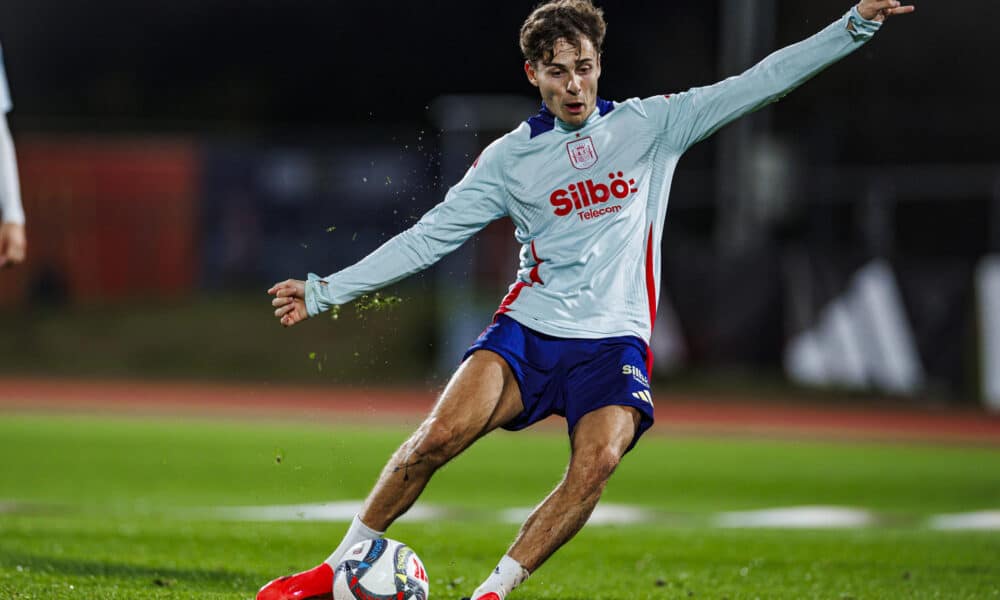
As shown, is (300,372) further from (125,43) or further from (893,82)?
(893,82)

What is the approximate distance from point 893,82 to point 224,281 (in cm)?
1738

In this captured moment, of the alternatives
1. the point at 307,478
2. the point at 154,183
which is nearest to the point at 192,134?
the point at 154,183

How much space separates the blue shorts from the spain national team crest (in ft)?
2.43

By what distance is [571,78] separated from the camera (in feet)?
19.9

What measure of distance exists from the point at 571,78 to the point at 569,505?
5.84 feet

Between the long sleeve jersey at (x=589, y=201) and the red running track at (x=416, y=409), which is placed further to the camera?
the red running track at (x=416, y=409)

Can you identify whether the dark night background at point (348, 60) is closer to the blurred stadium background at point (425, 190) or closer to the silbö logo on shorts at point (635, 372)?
the blurred stadium background at point (425, 190)

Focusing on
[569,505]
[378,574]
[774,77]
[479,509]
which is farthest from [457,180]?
[569,505]

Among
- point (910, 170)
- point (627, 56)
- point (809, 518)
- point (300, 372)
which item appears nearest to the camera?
point (809, 518)

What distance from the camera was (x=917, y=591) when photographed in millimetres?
7203

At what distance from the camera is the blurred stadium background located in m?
21.6


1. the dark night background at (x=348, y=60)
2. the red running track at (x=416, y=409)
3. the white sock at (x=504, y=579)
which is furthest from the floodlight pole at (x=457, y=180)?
the white sock at (x=504, y=579)

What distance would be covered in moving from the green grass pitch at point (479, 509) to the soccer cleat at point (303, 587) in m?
0.48

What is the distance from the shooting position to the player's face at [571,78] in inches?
237
